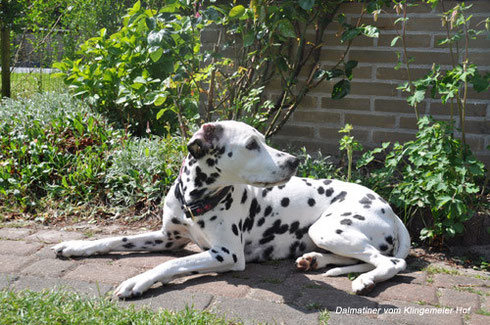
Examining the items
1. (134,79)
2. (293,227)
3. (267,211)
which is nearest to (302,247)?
(293,227)

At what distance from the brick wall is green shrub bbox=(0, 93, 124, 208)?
2147 millimetres

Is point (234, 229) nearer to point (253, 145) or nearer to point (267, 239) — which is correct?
point (267, 239)

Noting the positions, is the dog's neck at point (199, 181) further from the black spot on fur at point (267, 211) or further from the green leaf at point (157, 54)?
the green leaf at point (157, 54)

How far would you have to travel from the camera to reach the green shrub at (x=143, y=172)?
5.27 m

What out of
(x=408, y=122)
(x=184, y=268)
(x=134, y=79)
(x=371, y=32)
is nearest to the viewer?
(x=184, y=268)

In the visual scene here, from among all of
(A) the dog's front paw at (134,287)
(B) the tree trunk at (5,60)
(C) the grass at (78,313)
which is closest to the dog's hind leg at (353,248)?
(C) the grass at (78,313)

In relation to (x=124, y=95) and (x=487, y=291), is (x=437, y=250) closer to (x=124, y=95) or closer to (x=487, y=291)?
(x=487, y=291)

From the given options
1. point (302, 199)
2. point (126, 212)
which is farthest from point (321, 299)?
point (126, 212)

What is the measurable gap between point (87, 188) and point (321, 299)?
304 centimetres

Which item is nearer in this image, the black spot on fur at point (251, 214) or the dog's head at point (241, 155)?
the dog's head at point (241, 155)

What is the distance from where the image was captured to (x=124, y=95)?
632 centimetres

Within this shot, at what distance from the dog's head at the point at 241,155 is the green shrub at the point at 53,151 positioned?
231cm

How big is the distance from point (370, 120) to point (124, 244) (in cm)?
323

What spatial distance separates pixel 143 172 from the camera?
5.43 meters
